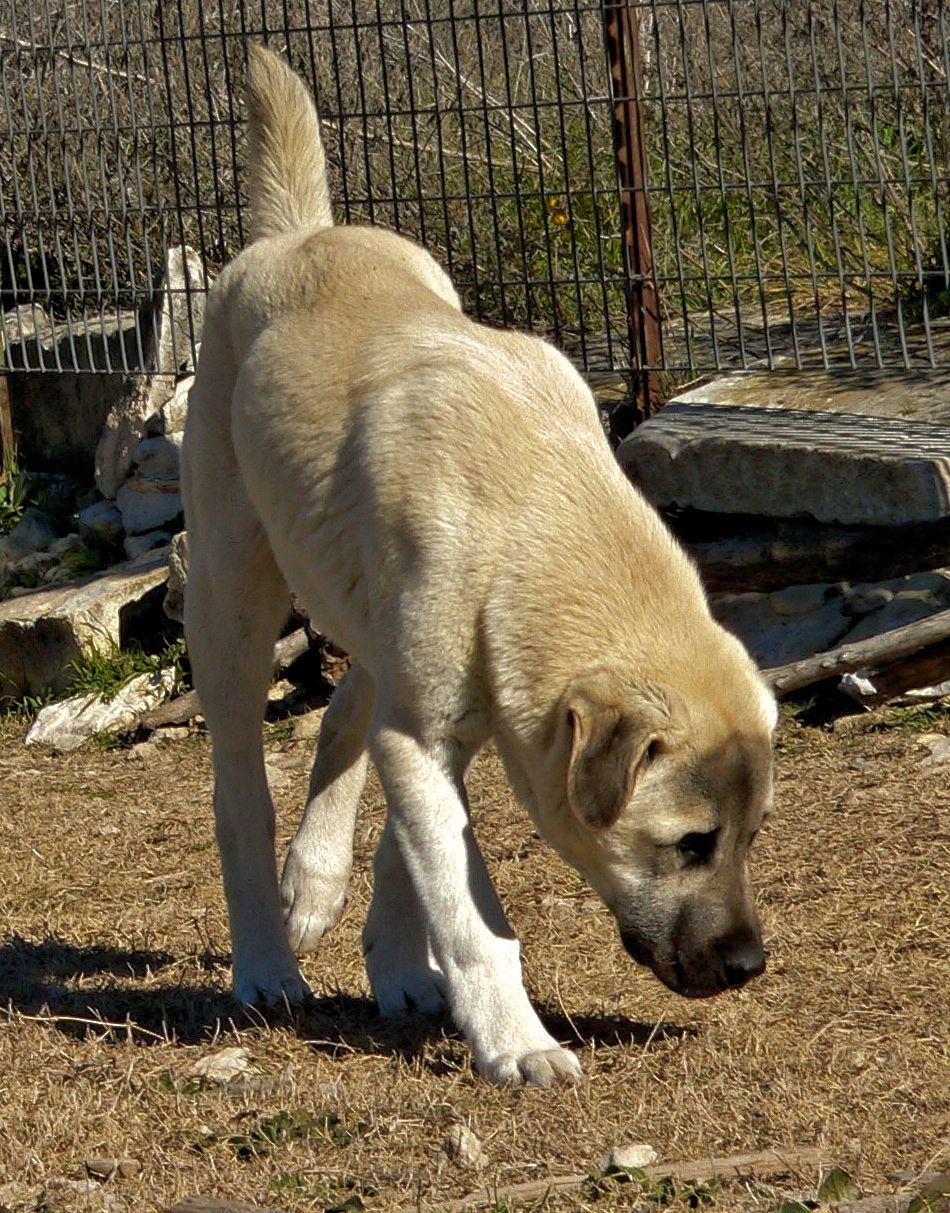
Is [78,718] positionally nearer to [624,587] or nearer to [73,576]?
[73,576]

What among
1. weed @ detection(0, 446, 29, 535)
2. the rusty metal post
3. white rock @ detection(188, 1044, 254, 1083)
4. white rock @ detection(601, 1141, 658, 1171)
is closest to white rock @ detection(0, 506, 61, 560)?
weed @ detection(0, 446, 29, 535)

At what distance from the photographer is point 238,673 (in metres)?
4.49

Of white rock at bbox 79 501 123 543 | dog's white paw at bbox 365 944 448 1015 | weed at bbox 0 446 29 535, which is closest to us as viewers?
dog's white paw at bbox 365 944 448 1015

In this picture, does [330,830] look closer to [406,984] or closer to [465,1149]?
[406,984]

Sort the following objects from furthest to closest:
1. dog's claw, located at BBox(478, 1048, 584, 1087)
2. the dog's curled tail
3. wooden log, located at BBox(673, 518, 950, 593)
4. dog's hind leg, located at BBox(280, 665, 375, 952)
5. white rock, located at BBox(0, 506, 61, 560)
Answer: white rock, located at BBox(0, 506, 61, 560) < wooden log, located at BBox(673, 518, 950, 593) < the dog's curled tail < dog's hind leg, located at BBox(280, 665, 375, 952) < dog's claw, located at BBox(478, 1048, 584, 1087)

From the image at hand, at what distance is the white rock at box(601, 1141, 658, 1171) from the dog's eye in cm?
60

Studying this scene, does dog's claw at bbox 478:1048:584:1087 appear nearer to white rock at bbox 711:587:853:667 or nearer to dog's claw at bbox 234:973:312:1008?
dog's claw at bbox 234:973:312:1008

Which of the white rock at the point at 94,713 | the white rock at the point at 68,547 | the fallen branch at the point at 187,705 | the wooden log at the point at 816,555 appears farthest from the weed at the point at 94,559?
the wooden log at the point at 816,555

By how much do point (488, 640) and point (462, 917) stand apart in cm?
55

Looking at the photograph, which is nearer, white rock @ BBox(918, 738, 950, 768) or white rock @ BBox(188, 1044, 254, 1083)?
white rock @ BBox(188, 1044, 254, 1083)

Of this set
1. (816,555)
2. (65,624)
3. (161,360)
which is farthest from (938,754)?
(161,360)

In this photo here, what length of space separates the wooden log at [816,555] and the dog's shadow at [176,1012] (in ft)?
8.87

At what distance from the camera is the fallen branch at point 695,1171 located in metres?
2.95

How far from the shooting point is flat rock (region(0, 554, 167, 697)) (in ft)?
25.6
